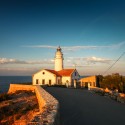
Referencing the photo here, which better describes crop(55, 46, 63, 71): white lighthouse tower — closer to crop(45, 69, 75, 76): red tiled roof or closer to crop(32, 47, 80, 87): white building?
crop(32, 47, 80, 87): white building

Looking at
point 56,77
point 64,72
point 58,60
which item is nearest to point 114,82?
point 56,77

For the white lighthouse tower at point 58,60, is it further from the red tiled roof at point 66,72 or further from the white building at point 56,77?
the red tiled roof at point 66,72

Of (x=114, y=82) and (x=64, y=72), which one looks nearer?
(x=114, y=82)

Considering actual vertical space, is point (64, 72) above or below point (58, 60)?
below

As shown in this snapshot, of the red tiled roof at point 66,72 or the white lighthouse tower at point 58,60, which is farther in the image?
the white lighthouse tower at point 58,60

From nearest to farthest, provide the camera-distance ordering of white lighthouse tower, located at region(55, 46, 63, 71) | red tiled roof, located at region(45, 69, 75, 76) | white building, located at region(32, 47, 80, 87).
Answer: white building, located at region(32, 47, 80, 87) → red tiled roof, located at region(45, 69, 75, 76) → white lighthouse tower, located at region(55, 46, 63, 71)

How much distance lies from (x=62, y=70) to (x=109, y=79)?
17.9 metres

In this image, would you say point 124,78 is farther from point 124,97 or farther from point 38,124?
point 38,124

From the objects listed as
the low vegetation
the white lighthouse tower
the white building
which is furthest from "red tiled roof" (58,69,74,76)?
the low vegetation

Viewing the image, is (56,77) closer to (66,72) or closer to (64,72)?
(64,72)

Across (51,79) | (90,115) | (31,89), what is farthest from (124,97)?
(51,79)

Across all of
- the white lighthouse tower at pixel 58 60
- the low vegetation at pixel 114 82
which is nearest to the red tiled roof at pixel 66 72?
the white lighthouse tower at pixel 58 60

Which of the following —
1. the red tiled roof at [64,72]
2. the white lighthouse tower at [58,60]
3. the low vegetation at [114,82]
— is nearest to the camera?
the low vegetation at [114,82]

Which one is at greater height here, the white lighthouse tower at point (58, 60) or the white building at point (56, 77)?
the white lighthouse tower at point (58, 60)
